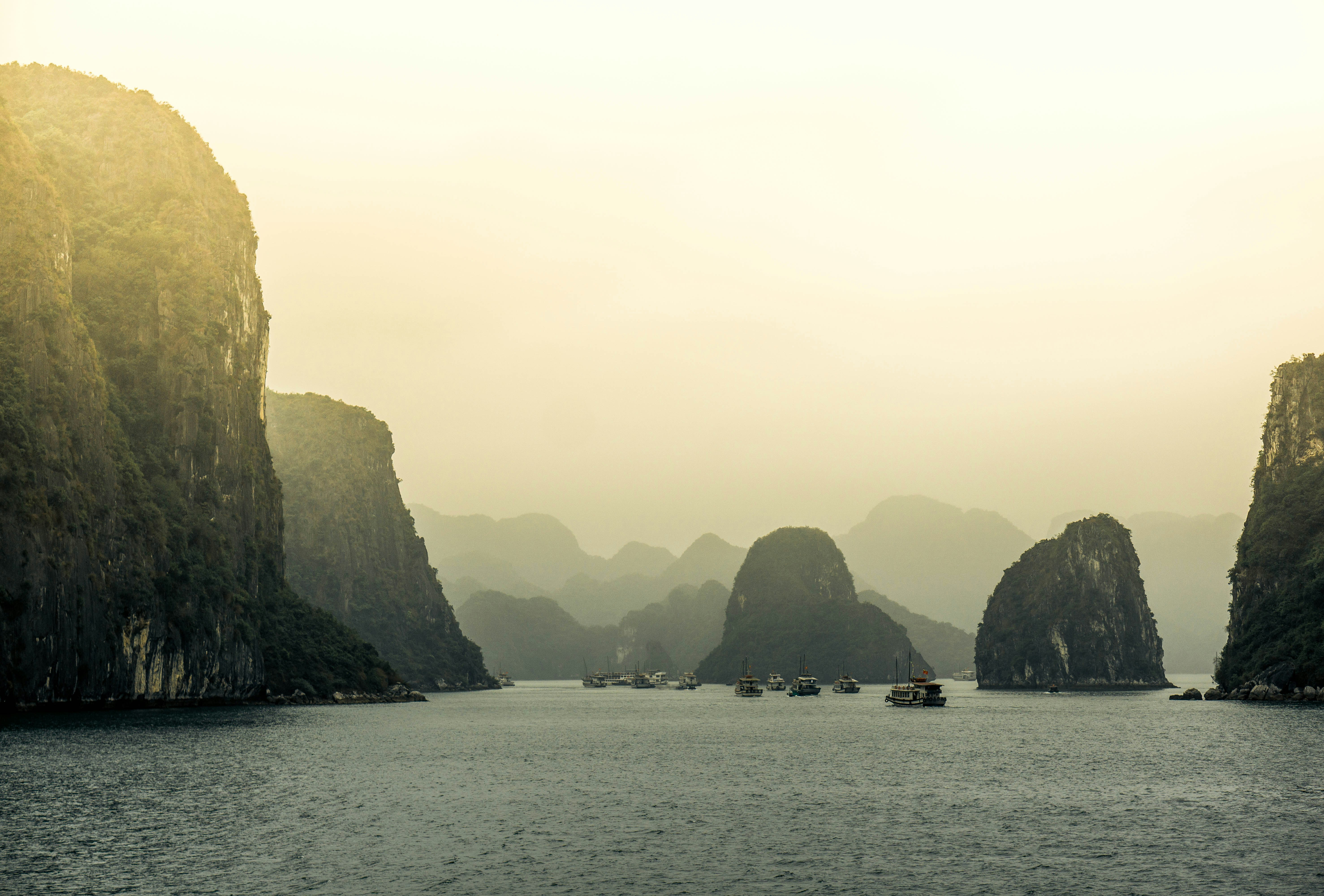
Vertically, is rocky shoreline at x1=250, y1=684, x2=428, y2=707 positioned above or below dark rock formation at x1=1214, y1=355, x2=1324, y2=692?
below

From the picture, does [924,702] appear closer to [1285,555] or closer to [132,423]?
[1285,555]

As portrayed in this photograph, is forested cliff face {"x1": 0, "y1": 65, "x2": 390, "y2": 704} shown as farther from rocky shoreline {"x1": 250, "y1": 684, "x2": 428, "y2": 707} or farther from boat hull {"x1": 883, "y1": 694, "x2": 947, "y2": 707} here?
boat hull {"x1": 883, "y1": 694, "x2": 947, "y2": 707}

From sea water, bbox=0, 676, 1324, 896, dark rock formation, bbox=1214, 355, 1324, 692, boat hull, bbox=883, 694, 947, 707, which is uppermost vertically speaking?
dark rock formation, bbox=1214, 355, 1324, 692

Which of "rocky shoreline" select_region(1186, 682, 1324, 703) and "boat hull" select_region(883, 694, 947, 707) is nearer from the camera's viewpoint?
"rocky shoreline" select_region(1186, 682, 1324, 703)

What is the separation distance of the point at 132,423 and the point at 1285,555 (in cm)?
17661

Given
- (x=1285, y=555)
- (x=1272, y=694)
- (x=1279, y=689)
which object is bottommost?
(x=1272, y=694)

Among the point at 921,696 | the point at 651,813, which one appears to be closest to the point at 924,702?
the point at 921,696

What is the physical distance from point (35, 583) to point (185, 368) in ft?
182

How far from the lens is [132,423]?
147125 millimetres

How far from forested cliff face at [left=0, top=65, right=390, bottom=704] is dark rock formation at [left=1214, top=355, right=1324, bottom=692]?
14858cm

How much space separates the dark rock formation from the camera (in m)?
150

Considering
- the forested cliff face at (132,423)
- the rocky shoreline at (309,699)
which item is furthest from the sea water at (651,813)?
the rocky shoreline at (309,699)

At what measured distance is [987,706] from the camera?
18475 cm

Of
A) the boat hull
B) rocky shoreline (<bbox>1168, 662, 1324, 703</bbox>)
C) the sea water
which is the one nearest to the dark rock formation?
rocky shoreline (<bbox>1168, 662, 1324, 703</bbox>)
